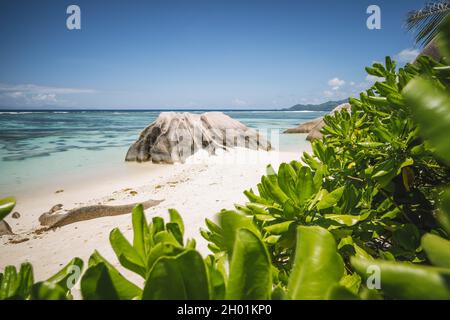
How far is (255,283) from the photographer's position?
0.46 m

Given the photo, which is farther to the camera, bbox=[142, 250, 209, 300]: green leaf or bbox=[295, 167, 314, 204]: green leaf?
bbox=[295, 167, 314, 204]: green leaf

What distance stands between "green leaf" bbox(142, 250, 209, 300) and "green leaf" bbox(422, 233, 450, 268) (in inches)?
13.5

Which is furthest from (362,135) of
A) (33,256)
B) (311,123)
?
(311,123)

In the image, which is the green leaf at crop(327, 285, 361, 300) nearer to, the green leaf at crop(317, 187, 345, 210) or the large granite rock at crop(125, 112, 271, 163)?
the green leaf at crop(317, 187, 345, 210)

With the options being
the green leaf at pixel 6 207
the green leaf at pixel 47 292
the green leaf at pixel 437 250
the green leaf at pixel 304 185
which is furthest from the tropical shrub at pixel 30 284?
the green leaf at pixel 304 185

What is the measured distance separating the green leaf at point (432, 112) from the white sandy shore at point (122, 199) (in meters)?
2.68

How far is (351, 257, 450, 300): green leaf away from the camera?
0.34 meters

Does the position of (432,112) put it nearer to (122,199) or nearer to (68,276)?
(68,276)

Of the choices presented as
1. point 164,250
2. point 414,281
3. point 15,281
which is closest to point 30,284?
point 15,281

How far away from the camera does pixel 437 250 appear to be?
381 mm

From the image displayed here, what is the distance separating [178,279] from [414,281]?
343 mm

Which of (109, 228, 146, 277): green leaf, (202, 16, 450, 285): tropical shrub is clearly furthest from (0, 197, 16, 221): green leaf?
(202, 16, 450, 285): tropical shrub
